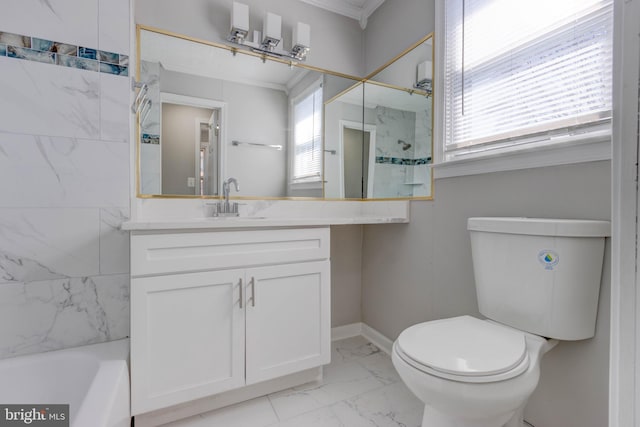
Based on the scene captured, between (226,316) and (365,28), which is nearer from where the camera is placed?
(226,316)

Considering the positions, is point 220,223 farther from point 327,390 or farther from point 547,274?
point 547,274

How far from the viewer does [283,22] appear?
6.49ft

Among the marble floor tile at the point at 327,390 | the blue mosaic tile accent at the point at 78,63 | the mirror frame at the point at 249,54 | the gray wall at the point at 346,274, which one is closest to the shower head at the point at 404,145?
the mirror frame at the point at 249,54

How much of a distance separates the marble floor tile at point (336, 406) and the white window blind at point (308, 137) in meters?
1.25

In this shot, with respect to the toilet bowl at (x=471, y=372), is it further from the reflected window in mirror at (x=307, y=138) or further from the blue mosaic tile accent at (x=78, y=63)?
the blue mosaic tile accent at (x=78, y=63)

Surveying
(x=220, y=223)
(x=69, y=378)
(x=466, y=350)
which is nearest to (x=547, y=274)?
(x=466, y=350)

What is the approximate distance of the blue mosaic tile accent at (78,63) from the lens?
1.32 meters

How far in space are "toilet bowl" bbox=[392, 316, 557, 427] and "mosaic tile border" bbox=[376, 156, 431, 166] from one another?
0.99 metres

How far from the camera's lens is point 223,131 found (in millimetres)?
1823

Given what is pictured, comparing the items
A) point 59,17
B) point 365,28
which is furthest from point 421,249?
point 59,17

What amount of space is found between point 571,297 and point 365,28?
2.15 meters

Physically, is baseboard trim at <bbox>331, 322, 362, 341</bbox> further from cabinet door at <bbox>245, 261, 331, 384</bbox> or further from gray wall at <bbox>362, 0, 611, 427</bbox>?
cabinet door at <bbox>245, 261, 331, 384</bbox>

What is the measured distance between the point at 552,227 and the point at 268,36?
178 centimetres

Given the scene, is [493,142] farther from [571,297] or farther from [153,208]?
[153,208]
